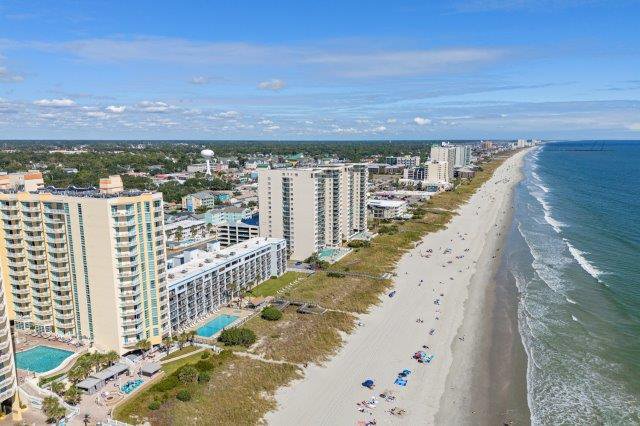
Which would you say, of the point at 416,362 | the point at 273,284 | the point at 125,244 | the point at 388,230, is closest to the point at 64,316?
the point at 125,244

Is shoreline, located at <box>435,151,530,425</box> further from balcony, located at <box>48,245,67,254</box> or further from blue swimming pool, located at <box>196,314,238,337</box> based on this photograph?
balcony, located at <box>48,245,67,254</box>

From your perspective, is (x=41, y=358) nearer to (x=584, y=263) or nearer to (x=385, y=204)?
(x=584, y=263)

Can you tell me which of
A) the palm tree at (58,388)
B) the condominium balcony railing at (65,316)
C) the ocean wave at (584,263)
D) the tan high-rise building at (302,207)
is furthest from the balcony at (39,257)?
the ocean wave at (584,263)

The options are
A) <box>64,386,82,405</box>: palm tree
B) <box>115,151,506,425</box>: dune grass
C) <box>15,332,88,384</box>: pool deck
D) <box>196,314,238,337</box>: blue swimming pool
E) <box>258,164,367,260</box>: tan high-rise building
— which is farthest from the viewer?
<box>258,164,367,260</box>: tan high-rise building

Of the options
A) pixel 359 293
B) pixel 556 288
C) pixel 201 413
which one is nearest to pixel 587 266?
pixel 556 288

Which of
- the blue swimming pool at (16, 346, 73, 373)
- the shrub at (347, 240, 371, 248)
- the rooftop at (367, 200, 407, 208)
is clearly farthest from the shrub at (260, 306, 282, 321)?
the rooftop at (367, 200, 407, 208)
